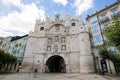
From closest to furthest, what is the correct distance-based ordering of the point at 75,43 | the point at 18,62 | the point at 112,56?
the point at 112,56
the point at 75,43
the point at 18,62

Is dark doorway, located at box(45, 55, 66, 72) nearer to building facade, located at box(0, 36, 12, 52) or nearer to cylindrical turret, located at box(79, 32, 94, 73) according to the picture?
cylindrical turret, located at box(79, 32, 94, 73)

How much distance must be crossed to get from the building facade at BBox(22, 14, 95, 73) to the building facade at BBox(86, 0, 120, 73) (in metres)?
1.63

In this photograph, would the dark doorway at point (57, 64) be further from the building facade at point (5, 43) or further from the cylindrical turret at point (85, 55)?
the building facade at point (5, 43)

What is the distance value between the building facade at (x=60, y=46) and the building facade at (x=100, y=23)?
1.63m

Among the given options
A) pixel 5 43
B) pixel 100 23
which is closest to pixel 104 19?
pixel 100 23

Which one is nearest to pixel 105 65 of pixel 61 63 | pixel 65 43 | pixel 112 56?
pixel 112 56

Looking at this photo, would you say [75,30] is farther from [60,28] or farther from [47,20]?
[47,20]

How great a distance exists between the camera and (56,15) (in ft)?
116

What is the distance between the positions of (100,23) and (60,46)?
13391 millimetres

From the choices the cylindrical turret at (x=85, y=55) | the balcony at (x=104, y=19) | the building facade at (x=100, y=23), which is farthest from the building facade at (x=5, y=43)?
the balcony at (x=104, y=19)

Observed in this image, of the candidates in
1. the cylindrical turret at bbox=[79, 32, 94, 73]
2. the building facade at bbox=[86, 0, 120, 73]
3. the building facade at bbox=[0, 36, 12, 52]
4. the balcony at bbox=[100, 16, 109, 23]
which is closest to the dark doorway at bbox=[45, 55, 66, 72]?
the cylindrical turret at bbox=[79, 32, 94, 73]

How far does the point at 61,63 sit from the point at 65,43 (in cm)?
1055

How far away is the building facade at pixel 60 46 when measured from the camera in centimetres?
2737

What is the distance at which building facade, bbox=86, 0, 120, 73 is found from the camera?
24.7 meters
